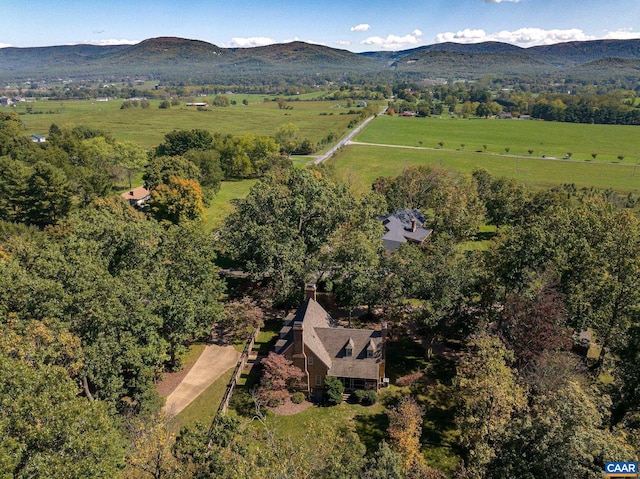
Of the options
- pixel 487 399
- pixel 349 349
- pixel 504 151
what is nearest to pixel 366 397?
pixel 349 349

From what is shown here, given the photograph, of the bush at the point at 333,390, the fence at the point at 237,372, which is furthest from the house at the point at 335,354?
the fence at the point at 237,372

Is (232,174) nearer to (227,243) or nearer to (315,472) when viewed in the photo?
(227,243)

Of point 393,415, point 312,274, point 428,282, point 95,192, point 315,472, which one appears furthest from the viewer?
point 95,192

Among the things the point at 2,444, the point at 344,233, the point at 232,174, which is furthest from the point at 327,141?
the point at 2,444

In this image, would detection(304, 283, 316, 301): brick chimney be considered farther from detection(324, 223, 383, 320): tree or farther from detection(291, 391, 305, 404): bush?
detection(291, 391, 305, 404): bush

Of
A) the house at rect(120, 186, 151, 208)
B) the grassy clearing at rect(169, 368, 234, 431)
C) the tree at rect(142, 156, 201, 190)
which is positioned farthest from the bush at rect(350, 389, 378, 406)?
the house at rect(120, 186, 151, 208)

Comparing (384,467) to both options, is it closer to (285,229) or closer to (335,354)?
(335,354)

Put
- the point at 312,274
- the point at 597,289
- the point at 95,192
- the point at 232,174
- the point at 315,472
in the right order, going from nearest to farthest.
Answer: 1. the point at 315,472
2. the point at 597,289
3. the point at 312,274
4. the point at 95,192
5. the point at 232,174
